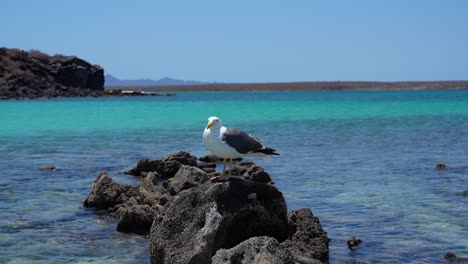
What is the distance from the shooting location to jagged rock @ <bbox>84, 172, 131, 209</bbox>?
50.0ft

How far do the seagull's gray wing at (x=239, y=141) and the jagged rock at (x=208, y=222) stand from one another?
0.51 m

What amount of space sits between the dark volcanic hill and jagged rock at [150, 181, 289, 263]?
10056 cm

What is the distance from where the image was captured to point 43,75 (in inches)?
4628

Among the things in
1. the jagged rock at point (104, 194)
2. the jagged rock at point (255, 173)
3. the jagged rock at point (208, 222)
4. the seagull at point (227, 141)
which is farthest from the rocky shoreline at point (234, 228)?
the jagged rock at point (255, 173)

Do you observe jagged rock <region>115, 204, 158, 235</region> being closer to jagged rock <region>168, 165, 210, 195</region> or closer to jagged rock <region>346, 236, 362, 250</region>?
jagged rock <region>168, 165, 210, 195</region>

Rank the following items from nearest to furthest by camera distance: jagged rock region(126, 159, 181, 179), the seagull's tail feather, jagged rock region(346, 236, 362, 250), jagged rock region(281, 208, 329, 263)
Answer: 1. the seagull's tail feather
2. jagged rock region(281, 208, 329, 263)
3. jagged rock region(346, 236, 362, 250)
4. jagged rock region(126, 159, 181, 179)

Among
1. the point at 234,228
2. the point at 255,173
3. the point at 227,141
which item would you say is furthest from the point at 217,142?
the point at 255,173

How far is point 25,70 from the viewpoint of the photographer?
115m

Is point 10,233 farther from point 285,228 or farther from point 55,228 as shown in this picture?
point 285,228

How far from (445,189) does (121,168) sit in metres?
10.6

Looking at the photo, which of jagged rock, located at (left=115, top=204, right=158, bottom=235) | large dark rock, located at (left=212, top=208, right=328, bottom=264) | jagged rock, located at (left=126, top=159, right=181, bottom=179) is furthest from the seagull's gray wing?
jagged rock, located at (left=126, top=159, right=181, bottom=179)

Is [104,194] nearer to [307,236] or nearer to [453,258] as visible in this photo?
[307,236]

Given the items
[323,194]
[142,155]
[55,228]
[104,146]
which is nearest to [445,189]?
[323,194]

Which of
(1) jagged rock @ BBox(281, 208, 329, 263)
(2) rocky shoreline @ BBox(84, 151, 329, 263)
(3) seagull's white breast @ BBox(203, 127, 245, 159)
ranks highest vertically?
(3) seagull's white breast @ BBox(203, 127, 245, 159)
